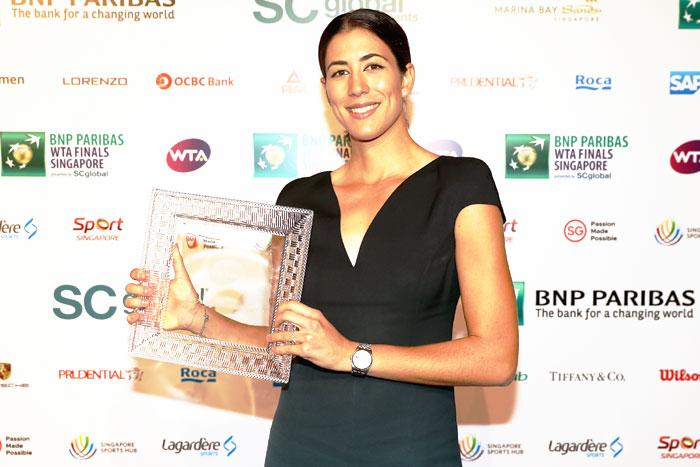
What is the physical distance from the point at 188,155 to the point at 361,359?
1.82 meters

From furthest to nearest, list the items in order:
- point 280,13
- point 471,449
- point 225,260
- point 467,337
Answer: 1. point 471,449
2. point 280,13
3. point 225,260
4. point 467,337

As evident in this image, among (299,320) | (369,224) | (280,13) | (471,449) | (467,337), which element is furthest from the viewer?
(471,449)

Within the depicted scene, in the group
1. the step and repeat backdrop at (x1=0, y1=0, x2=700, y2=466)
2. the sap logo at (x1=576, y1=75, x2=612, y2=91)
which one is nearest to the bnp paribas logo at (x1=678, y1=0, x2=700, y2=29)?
the step and repeat backdrop at (x1=0, y1=0, x2=700, y2=466)

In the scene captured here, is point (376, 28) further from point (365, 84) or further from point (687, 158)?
point (687, 158)

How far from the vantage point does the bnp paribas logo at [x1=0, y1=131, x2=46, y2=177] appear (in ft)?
9.86

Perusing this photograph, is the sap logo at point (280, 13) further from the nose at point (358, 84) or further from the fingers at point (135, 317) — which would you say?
the fingers at point (135, 317)

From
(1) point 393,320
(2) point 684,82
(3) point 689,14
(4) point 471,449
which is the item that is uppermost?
(3) point 689,14

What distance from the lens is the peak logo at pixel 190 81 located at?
9.81 feet

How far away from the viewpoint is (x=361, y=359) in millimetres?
1426

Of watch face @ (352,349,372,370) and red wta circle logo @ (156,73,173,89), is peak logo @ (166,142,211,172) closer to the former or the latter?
red wta circle logo @ (156,73,173,89)

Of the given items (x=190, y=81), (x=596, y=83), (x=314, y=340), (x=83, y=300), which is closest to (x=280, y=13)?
(x=190, y=81)

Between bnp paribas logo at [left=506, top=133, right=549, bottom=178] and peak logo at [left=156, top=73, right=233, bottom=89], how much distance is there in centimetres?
121

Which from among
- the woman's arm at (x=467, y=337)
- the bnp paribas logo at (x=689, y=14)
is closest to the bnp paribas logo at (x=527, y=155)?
the bnp paribas logo at (x=689, y=14)

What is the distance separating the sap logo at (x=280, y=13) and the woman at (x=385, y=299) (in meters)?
1.33
